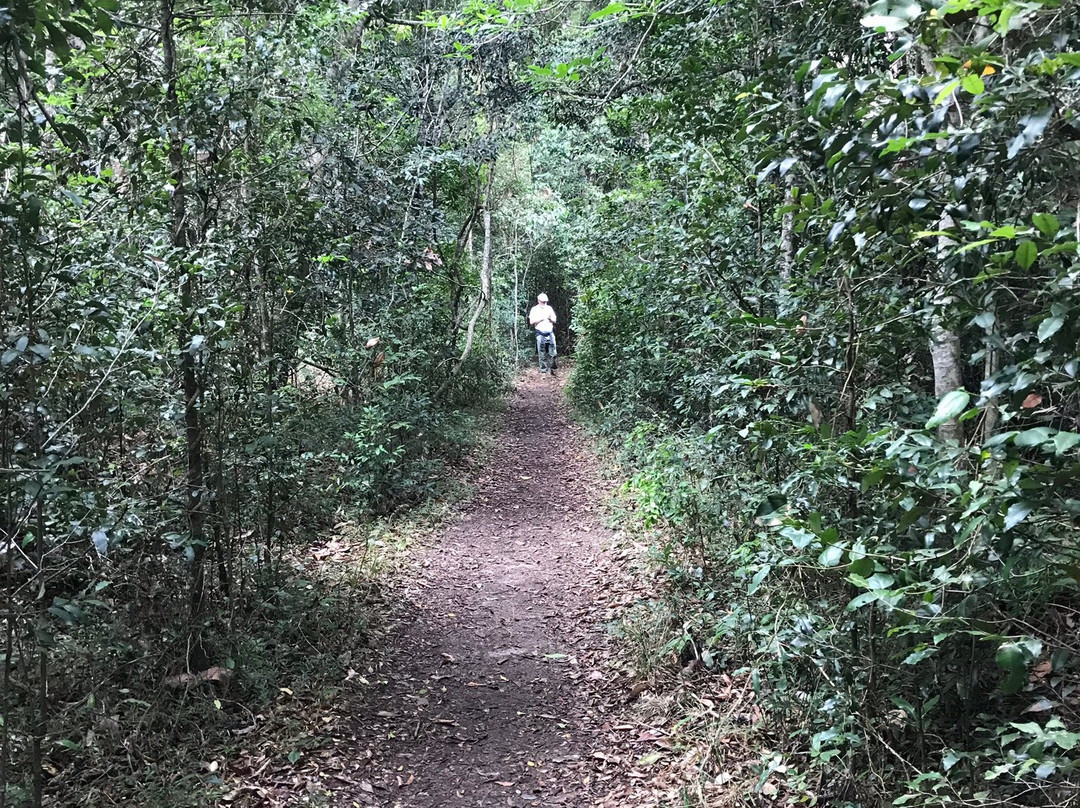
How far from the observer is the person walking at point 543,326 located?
18.0 meters

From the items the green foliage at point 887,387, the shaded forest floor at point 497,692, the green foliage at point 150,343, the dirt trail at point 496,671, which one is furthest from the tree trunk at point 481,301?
the green foliage at point 887,387

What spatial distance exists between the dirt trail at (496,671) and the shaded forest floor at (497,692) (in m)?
0.01

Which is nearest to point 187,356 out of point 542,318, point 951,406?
point 951,406

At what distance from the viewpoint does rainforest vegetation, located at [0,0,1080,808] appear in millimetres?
1987

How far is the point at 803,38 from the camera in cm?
412

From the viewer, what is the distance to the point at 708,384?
500 centimetres

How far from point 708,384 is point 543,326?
1362 cm

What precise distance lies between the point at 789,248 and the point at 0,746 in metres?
5.24

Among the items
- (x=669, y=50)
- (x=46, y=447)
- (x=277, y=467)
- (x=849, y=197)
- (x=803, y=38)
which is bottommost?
(x=277, y=467)

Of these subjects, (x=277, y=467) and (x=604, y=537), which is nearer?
(x=277, y=467)

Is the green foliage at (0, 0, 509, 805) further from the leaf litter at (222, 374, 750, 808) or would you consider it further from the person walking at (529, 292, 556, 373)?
the person walking at (529, 292, 556, 373)

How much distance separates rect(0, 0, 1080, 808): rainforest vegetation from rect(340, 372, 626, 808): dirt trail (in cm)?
66

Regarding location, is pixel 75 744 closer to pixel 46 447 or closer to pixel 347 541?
pixel 46 447

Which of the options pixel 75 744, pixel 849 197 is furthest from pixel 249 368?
pixel 849 197
